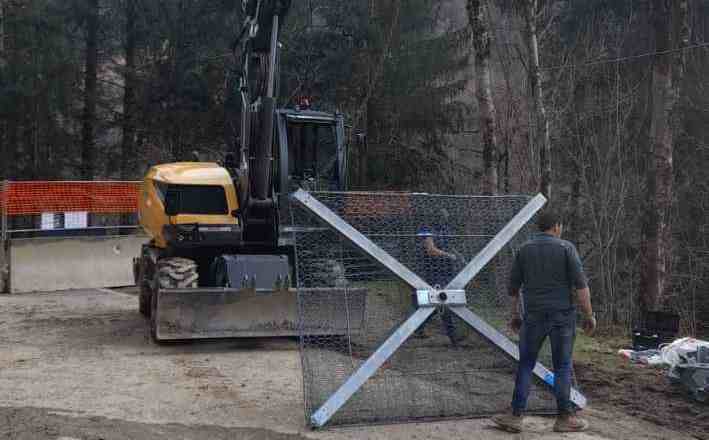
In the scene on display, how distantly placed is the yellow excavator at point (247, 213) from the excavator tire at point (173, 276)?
0.01 metres

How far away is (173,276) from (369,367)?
181 inches

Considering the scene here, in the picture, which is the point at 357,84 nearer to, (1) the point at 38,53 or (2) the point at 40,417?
(1) the point at 38,53

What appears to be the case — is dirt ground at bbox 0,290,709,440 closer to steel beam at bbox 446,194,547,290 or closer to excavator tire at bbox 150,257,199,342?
excavator tire at bbox 150,257,199,342

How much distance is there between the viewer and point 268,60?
449 inches

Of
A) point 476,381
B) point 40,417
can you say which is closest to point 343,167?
point 476,381

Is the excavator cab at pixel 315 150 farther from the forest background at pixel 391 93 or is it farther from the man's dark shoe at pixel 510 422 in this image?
the forest background at pixel 391 93

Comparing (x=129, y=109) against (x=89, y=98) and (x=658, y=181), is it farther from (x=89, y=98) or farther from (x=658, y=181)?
(x=658, y=181)

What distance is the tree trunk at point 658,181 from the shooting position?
13.5m

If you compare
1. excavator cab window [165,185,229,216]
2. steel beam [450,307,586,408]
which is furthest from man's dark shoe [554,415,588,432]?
excavator cab window [165,185,229,216]

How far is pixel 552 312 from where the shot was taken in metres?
6.78

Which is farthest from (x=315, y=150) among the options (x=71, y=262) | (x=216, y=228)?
(x=71, y=262)

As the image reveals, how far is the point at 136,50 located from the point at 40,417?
21183 mm

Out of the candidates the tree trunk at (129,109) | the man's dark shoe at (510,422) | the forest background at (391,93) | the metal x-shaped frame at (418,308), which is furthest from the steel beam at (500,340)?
the tree trunk at (129,109)

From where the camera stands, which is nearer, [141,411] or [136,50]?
[141,411]
